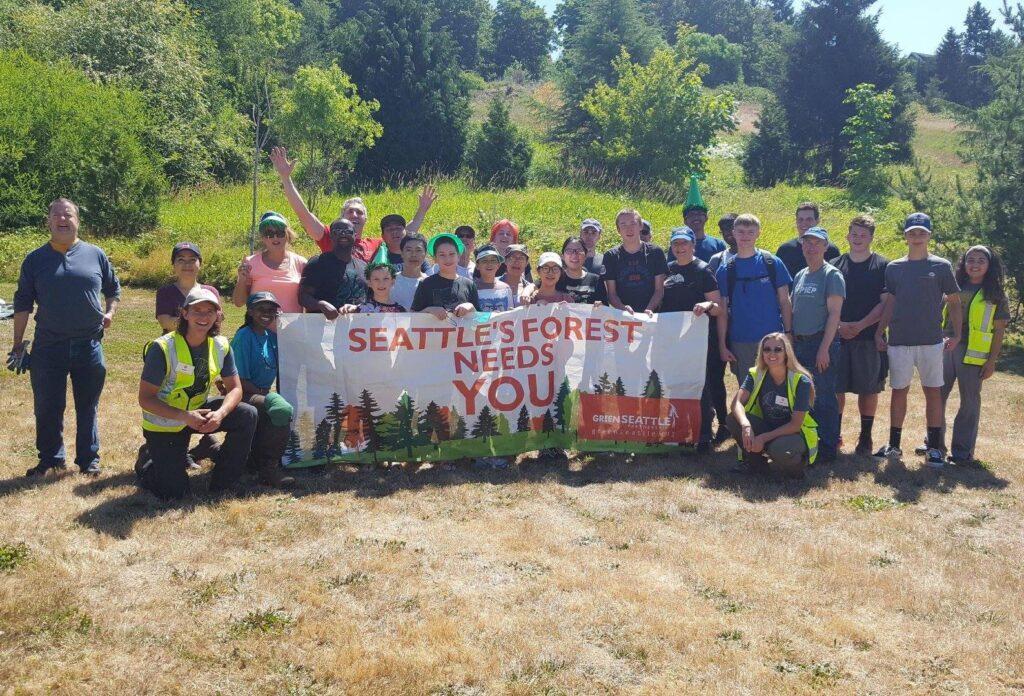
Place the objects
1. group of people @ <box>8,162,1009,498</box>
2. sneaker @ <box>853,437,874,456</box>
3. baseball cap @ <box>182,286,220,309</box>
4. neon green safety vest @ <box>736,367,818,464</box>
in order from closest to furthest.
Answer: baseball cap @ <box>182,286,220,309</box> < group of people @ <box>8,162,1009,498</box> < neon green safety vest @ <box>736,367,818,464</box> < sneaker @ <box>853,437,874,456</box>

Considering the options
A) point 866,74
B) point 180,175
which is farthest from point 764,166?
point 180,175

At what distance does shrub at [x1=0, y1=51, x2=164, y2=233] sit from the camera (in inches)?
948

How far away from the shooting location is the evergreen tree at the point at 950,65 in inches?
2835

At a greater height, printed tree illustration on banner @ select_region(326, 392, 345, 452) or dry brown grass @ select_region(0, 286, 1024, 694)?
printed tree illustration on banner @ select_region(326, 392, 345, 452)

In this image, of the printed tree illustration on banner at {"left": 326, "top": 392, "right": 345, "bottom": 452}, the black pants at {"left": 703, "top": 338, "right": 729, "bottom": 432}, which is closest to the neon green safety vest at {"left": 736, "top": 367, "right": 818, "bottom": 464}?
the black pants at {"left": 703, "top": 338, "right": 729, "bottom": 432}

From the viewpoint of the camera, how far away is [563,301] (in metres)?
7.96

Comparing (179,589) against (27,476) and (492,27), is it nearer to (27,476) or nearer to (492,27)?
(27,476)

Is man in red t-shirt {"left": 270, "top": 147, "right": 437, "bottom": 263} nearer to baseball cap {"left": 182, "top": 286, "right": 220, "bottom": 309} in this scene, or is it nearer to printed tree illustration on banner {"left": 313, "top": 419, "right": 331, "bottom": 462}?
printed tree illustration on banner {"left": 313, "top": 419, "right": 331, "bottom": 462}

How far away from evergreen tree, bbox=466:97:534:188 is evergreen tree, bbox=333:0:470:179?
3.28 m

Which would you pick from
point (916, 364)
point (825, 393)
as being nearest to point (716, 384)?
point (825, 393)

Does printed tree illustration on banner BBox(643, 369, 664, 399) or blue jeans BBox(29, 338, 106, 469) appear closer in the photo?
blue jeans BBox(29, 338, 106, 469)

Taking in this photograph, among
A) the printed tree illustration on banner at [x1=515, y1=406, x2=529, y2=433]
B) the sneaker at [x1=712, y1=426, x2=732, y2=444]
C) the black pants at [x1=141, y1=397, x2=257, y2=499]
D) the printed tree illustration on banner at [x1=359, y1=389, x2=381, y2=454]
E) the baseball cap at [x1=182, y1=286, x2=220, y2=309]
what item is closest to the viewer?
the baseball cap at [x1=182, y1=286, x2=220, y2=309]

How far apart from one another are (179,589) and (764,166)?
44981 millimetres

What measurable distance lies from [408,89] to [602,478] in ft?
120
